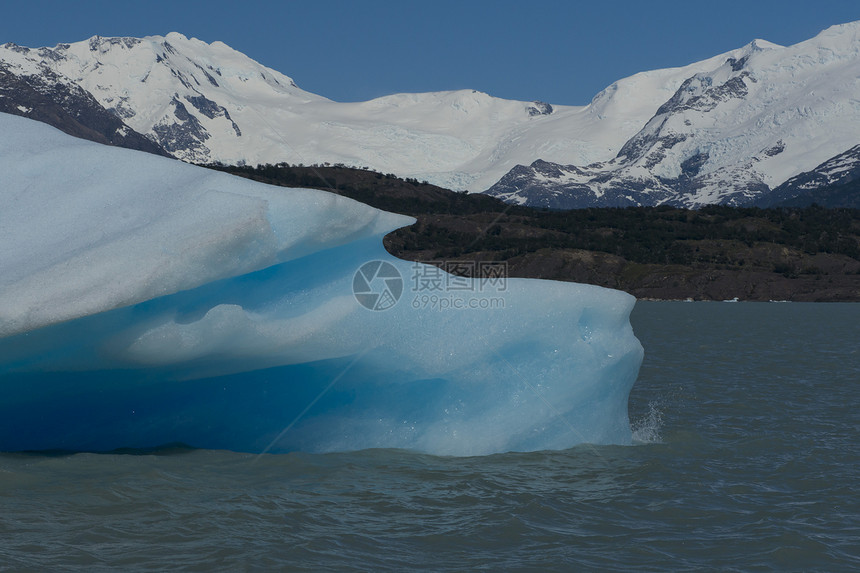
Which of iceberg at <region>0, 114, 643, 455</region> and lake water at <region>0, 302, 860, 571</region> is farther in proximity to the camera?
iceberg at <region>0, 114, 643, 455</region>

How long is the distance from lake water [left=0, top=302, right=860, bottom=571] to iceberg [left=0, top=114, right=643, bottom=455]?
699 mm

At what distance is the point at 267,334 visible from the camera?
16469 mm

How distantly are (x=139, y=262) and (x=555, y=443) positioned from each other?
9.48m

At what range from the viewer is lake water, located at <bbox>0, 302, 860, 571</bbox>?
12594 millimetres

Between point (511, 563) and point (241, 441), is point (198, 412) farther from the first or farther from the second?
point (511, 563)

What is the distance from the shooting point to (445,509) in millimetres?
14805

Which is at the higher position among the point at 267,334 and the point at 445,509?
the point at 267,334

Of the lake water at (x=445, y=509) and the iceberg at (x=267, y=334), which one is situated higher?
the iceberg at (x=267, y=334)

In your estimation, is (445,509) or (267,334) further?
(267,334)

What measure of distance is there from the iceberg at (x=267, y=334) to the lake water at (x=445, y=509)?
699 mm

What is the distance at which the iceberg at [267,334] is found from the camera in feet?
51.2

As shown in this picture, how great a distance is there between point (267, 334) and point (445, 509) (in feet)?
15.8

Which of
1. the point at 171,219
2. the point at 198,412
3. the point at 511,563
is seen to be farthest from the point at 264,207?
the point at 511,563

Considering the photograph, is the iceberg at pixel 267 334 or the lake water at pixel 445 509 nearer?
the lake water at pixel 445 509
